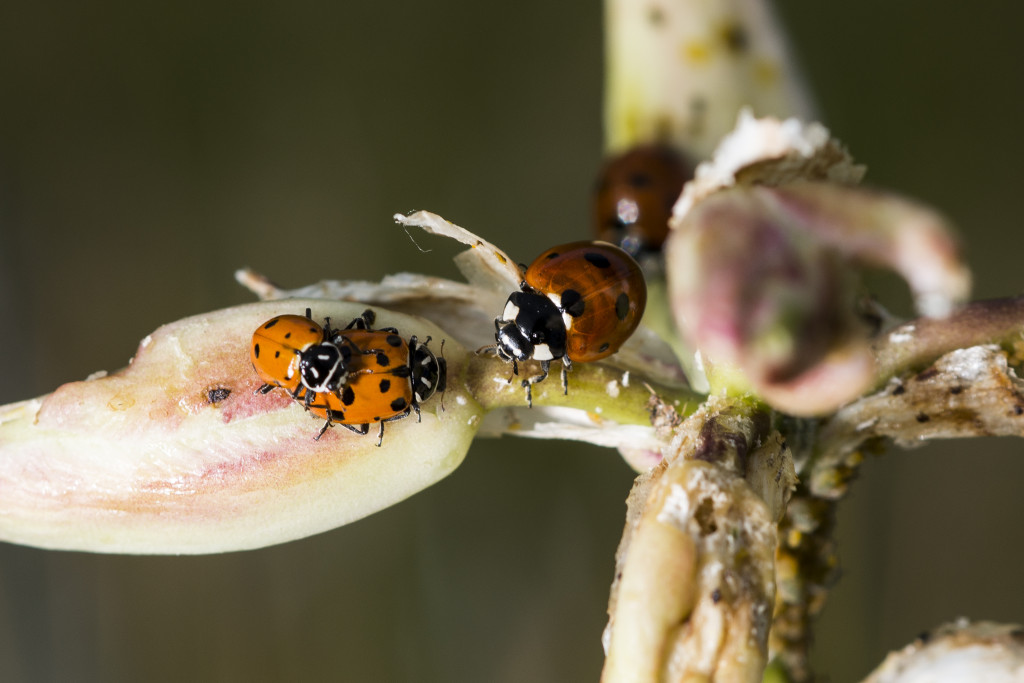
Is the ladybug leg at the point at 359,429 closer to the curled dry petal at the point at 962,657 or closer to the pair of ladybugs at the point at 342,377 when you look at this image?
the pair of ladybugs at the point at 342,377

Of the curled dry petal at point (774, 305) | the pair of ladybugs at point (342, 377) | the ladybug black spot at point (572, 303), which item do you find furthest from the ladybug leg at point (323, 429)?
the curled dry petal at point (774, 305)

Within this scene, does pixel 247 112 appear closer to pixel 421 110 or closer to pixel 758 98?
pixel 421 110

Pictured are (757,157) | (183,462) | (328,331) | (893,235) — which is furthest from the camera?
(328,331)

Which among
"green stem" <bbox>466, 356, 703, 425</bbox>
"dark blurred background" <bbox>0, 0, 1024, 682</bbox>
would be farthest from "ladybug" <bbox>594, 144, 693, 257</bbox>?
"dark blurred background" <bbox>0, 0, 1024, 682</bbox>

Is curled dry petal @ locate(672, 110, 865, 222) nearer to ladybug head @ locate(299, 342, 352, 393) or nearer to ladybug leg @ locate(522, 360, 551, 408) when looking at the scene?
Answer: ladybug leg @ locate(522, 360, 551, 408)

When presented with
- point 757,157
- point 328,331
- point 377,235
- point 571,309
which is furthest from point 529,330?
point 377,235

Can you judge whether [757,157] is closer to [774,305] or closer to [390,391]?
[774,305]

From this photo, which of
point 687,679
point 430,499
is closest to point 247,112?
point 430,499
